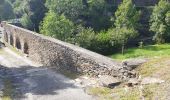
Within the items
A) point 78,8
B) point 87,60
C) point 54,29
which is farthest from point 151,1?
point 87,60

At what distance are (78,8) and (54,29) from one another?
429 inches

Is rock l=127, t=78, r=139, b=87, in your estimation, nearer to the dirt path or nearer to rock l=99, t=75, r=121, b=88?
rock l=99, t=75, r=121, b=88

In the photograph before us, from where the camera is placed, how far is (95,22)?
6128cm

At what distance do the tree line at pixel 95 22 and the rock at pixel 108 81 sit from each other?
28.9 m

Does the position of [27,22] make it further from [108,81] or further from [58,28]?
[108,81]

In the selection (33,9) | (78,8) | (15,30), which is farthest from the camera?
(33,9)

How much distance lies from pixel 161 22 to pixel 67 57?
36492 mm

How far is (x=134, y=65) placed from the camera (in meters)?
15.9

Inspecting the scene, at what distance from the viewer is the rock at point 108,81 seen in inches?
608

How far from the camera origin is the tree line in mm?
49844

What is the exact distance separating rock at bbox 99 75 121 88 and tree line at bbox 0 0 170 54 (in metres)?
28.9

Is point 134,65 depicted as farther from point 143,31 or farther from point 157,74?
point 143,31

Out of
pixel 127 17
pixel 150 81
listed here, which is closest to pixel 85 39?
pixel 127 17

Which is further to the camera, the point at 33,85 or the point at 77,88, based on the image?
the point at 33,85
